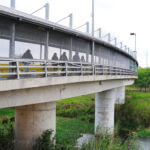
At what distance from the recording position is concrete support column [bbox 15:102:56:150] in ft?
46.7

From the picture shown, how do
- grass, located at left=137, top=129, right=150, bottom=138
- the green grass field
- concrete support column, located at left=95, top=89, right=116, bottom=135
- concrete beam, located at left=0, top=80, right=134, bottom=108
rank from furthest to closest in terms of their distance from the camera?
grass, located at left=137, top=129, right=150, bottom=138 < the green grass field < concrete support column, located at left=95, top=89, right=116, bottom=135 < concrete beam, located at left=0, top=80, right=134, bottom=108

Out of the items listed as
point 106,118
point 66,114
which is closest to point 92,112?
point 66,114

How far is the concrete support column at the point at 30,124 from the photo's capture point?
46.7 ft

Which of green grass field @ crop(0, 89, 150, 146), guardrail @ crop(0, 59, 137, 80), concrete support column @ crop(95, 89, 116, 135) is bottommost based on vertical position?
green grass field @ crop(0, 89, 150, 146)

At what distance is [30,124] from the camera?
14.3m

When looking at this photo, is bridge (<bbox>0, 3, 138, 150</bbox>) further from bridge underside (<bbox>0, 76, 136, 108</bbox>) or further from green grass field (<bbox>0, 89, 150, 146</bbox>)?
green grass field (<bbox>0, 89, 150, 146</bbox>)

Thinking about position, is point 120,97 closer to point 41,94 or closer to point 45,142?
point 45,142

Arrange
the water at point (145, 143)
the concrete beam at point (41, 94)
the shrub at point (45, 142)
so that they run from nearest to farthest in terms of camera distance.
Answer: the concrete beam at point (41, 94) < the shrub at point (45, 142) < the water at point (145, 143)

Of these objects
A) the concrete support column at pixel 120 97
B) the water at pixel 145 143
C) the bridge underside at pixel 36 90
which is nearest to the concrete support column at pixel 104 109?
the water at pixel 145 143

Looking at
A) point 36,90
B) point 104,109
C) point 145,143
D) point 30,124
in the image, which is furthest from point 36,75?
point 145,143

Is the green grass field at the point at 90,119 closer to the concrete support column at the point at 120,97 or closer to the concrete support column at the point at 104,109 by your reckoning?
the concrete support column at the point at 104,109

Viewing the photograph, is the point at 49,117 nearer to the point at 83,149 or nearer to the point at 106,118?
the point at 83,149

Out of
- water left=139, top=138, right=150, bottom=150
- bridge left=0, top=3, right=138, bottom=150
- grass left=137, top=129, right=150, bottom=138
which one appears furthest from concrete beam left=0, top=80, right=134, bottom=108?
grass left=137, top=129, right=150, bottom=138

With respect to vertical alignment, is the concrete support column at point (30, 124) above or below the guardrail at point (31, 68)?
below
